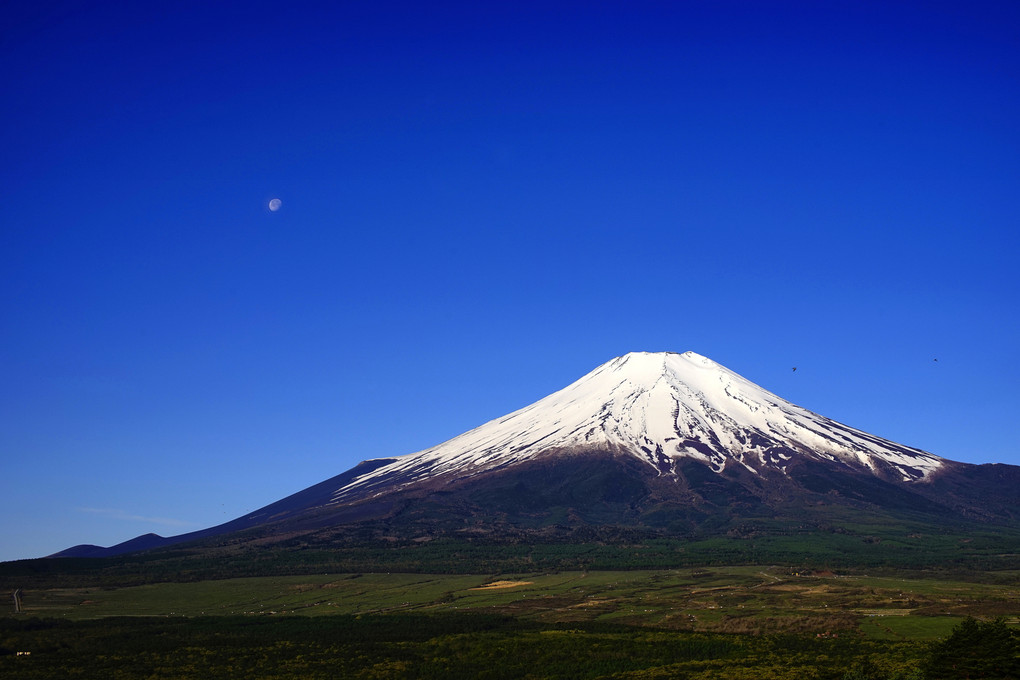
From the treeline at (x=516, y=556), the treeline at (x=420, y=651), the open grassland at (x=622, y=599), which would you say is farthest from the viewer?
the treeline at (x=516, y=556)

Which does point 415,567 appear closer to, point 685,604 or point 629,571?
point 629,571

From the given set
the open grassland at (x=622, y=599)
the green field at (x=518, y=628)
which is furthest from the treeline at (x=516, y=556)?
the green field at (x=518, y=628)

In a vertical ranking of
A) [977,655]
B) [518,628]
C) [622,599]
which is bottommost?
[977,655]

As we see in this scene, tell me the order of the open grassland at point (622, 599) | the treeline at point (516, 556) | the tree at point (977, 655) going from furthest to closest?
the treeline at point (516, 556)
the open grassland at point (622, 599)
the tree at point (977, 655)

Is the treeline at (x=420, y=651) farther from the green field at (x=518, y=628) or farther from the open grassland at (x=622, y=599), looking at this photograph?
the open grassland at (x=622, y=599)

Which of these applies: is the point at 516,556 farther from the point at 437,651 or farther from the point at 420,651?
the point at 420,651

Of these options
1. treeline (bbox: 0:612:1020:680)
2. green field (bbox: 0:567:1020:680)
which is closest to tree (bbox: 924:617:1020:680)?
treeline (bbox: 0:612:1020:680)

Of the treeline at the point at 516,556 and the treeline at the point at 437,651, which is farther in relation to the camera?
the treeline at the point at 516,556

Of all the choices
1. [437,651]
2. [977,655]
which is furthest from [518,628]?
[977,655]

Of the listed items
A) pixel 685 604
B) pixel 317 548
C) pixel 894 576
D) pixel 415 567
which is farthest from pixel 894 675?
pixel 317 548
